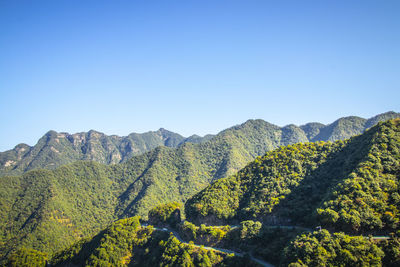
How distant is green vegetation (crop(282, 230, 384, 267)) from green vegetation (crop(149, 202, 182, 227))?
4914 centimetres

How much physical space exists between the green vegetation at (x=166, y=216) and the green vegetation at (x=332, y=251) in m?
49.1

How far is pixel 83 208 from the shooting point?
181125mm

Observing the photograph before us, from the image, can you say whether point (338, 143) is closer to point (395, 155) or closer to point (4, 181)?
point (395, 155)

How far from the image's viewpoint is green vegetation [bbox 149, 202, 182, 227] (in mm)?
92319

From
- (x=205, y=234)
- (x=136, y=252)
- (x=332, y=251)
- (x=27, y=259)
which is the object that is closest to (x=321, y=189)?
(x=332, y=251)

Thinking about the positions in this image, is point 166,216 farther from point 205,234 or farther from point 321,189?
point 321,189

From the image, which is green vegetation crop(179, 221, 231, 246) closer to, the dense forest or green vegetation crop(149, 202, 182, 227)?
the dense forest

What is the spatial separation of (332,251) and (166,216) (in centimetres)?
6012

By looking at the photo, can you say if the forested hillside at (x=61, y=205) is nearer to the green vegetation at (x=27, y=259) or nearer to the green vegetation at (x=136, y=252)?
the green vegetation at (x=27, y=259)

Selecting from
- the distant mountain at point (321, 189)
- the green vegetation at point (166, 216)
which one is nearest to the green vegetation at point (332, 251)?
the distant mountain at point (321, 189)

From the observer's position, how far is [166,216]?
308 ft

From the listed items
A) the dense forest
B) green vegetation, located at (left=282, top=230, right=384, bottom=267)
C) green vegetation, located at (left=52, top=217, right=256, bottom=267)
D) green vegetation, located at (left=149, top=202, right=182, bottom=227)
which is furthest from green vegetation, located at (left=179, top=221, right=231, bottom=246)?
green vegetation, located at (left=282, top=230, right=384, bottom=267)

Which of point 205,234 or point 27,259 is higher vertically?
point 205,234

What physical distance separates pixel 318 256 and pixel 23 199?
191 metres
